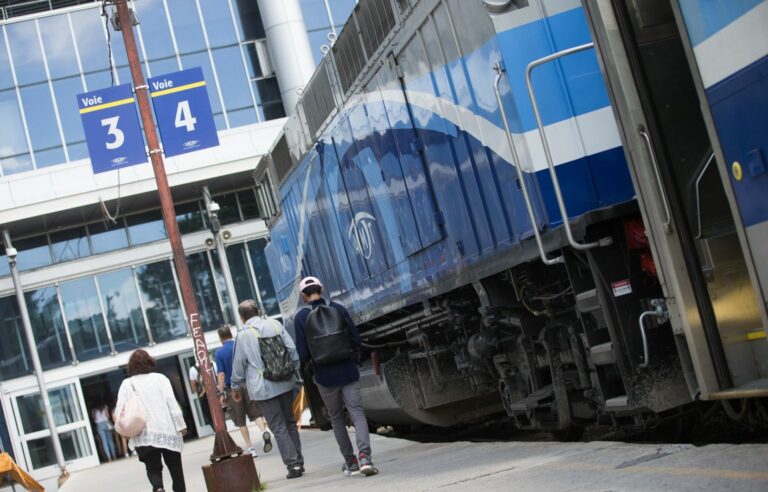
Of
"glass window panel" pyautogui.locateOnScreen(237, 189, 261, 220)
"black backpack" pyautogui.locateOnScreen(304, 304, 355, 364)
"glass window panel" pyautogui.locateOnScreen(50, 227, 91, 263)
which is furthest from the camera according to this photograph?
"glass window panel" pyautogui.locateOnScreen(237, 189, 261, 220)

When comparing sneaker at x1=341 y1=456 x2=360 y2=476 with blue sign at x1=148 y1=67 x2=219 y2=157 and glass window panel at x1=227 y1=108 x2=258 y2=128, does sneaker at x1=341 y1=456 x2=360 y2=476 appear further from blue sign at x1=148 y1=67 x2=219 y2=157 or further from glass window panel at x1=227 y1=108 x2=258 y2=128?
glass window panel at x1=227 y1=108 x2=258 y2=128

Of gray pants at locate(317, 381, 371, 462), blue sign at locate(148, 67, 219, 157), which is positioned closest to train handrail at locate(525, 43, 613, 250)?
gray pants at locate(317, 381, 371, 462)

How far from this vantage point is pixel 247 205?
31.4 m

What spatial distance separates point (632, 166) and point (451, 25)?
116 inches

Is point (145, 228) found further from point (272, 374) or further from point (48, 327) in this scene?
point (272, 374)

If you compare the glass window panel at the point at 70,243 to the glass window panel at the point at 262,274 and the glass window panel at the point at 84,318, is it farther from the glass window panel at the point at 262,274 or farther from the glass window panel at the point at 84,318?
the glass window panel at the point at 262,274

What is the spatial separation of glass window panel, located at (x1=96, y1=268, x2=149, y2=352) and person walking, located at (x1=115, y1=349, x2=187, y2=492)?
822 inches

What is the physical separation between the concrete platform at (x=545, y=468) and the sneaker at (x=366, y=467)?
73 millimetres

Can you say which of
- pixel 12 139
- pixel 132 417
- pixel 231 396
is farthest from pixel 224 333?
pixel 12 139

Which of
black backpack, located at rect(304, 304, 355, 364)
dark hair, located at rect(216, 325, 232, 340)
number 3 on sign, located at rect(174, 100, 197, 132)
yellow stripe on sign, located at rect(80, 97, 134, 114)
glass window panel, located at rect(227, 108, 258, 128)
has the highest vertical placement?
glass window panel, located at rect(227, 108, 258, 128)

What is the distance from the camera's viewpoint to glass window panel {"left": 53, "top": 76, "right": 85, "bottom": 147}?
99.7 feet

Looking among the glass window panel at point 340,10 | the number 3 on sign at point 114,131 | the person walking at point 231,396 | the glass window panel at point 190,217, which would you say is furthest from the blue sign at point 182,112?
the glass window panel at point 340,10

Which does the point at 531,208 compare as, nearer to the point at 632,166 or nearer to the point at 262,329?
the point at 632,166

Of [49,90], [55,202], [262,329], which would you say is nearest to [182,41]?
[49,90]
